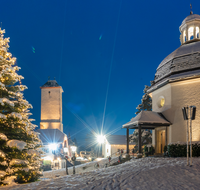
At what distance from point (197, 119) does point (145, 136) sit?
1011cm

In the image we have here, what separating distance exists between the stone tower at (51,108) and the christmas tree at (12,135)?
111 ft

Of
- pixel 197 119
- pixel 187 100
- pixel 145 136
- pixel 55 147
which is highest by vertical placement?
pixel 187 100

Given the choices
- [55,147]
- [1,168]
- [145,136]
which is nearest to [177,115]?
[145,136]

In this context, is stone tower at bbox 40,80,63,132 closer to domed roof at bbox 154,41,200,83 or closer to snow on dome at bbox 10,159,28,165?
domed roof at bbox 154,41,200,83

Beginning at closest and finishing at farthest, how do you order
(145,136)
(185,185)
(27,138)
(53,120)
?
(185,185), (27,138), (145,136), (53,120)

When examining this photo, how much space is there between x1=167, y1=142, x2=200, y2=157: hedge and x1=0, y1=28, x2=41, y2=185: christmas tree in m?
9.55

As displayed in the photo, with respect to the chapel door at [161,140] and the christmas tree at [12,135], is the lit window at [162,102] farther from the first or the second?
the christmas tree at [12,135]

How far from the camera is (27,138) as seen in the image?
34.7 feet

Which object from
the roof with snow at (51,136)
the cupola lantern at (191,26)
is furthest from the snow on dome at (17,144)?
the roof with snow at (51,136)

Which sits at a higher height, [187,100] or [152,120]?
[187,100]

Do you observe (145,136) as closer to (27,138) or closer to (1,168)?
(27,138)

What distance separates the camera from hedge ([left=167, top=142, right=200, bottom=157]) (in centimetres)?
1275

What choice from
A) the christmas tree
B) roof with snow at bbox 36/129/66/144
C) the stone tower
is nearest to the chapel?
the christmas tree

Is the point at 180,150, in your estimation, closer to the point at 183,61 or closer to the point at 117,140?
the point at 183,61
